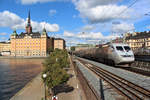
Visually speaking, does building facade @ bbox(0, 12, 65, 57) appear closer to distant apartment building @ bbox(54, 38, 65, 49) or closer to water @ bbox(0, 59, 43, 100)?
distant apartment building @ bbox(54, 38, 65, 49)

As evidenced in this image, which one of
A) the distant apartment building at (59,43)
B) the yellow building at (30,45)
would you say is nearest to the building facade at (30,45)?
the yellow building at (30,45)

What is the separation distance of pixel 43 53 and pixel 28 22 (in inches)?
1998

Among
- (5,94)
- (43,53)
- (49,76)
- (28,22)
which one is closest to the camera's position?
(49,76)

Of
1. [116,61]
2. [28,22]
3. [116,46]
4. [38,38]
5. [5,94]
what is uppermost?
[28,22]

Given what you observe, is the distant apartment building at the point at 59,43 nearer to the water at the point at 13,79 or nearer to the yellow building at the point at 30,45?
the yellow building at the point at 30,45

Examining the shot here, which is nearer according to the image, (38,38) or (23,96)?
(23,96)

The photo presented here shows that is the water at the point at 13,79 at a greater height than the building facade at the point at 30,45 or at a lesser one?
lesser

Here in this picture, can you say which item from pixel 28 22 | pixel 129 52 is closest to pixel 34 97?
pixel 129 52

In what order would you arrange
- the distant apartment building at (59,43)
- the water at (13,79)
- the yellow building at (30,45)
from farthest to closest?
the distant apartment building at (59,43)
the yellow building at (30,45)
the water at (13,79)

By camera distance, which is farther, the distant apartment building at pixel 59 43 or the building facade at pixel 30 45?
the distant apartment building at pixel 59 43

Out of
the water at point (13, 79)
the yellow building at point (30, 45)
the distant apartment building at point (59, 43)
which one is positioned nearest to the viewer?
the water at point (13, 79)

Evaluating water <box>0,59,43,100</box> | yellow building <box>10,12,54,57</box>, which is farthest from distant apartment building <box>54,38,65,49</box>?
water <box>0,59,43,100</box>

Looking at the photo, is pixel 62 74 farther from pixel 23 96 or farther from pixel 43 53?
pixel 43 53

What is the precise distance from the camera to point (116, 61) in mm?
23219
